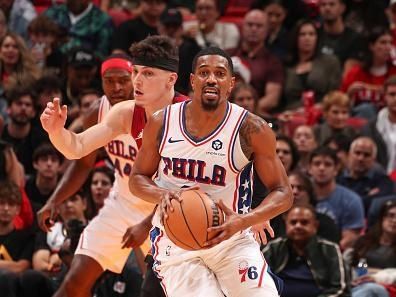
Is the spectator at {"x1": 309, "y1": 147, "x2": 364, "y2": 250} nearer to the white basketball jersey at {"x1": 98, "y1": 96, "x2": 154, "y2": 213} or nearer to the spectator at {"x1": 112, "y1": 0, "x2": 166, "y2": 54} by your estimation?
the white basketball jersey at {"x1": 98, "y1": 96, "x2": 154, "y2": 213}

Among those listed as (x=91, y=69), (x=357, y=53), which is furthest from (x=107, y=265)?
(x=357, y=53)

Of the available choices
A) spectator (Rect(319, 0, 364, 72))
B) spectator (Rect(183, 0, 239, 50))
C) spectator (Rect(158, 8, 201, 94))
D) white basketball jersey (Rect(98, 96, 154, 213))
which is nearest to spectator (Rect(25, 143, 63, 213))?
spectator (Rect(158, 8, 201, 94))

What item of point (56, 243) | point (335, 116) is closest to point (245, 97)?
point (335, 116)

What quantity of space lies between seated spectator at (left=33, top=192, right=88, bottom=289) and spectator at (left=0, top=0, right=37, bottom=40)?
3790 mm

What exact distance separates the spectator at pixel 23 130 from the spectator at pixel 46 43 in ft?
3.82

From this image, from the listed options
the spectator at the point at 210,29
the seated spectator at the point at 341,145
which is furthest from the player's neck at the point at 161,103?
the spectator at the point at 210,29

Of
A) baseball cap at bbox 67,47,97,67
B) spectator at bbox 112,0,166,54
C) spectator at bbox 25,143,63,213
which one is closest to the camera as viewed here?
spectator at bbox 25,143,63,213

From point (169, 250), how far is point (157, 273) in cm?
21

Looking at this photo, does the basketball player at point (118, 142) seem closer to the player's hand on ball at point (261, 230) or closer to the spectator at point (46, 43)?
the player's hand on ball at point (261, 230)

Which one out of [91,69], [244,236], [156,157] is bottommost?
[244,236]

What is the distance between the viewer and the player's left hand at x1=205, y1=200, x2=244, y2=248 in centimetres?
582

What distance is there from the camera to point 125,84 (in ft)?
25.3

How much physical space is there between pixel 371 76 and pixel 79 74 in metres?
3.22

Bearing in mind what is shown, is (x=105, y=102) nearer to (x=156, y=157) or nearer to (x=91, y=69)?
(x=156, y=157)
